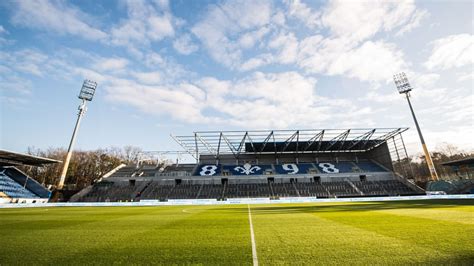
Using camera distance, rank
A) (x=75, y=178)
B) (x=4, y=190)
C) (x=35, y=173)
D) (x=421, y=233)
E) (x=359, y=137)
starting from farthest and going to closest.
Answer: (x=75, y=178)
(x=35, y=173)
(x=359, y=137)
(x=4, y=190)
(x=421, y=233)

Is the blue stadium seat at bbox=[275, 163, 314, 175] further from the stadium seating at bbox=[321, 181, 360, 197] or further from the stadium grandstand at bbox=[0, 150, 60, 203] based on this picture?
the stadium grandstand at bbox=[0, 150, 60, 203]

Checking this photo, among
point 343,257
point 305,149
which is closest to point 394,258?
point 343,257

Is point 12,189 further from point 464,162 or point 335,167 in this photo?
point 464,162

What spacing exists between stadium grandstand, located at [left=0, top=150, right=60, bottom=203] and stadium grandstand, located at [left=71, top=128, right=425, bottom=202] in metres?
5.13

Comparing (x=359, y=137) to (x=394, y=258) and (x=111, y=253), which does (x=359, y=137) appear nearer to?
(x=394, y=258)

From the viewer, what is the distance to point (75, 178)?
173 feet

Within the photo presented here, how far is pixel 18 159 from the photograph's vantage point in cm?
3145

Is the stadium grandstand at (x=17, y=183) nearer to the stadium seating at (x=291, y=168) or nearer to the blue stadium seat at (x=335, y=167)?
the stadium seating at (x=291, y=168)

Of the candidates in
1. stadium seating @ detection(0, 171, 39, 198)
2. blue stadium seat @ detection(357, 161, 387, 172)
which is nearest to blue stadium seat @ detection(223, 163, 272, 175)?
blue stadium seat @ detection(357, 161, 387, 172)

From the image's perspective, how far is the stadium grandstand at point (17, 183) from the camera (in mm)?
29339

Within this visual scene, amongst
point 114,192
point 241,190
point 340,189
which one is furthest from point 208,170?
point 340,189

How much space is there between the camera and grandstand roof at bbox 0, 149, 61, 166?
28.8m

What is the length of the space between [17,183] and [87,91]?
18.2m

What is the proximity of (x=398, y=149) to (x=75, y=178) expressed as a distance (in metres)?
69.6
